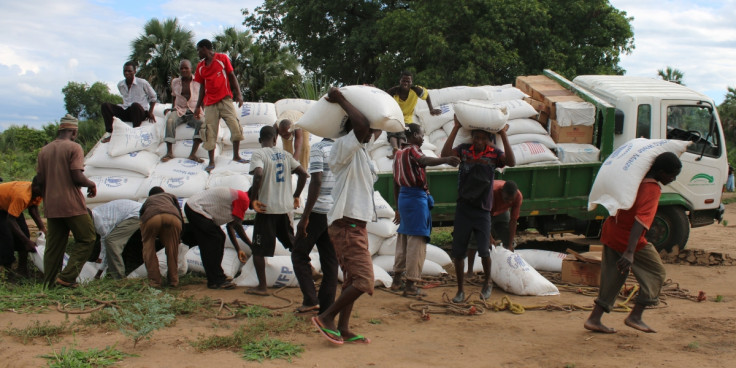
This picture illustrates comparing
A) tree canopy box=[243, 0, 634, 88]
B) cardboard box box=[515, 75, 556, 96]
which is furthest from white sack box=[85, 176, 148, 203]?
tree canopy box=[243, 0, 634, 88]

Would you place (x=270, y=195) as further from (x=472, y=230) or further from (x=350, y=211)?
(x=472, y=230)

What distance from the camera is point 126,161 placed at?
24.3 ft

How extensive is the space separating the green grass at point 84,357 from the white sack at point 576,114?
602 cm

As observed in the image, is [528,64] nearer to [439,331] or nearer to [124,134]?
[124,134]

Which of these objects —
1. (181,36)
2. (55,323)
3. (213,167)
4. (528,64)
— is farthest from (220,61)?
(181,36)

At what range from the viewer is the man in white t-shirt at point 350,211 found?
13.5 ft

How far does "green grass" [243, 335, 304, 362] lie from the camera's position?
3.88 metres

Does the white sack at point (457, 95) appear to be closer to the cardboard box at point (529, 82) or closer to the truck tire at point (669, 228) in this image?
the cardboard box at point (529, 82)

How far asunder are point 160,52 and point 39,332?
17.3 metres

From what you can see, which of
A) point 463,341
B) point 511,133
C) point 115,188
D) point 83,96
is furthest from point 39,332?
point 83,96

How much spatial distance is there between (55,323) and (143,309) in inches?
24.8

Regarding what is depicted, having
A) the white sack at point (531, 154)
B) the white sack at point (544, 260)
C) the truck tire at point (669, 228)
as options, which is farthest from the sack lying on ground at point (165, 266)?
the truck tire at point (669, 228)

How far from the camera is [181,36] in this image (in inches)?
807

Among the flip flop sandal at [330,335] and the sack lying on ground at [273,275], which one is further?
the sack lying on ground at [273,275]
